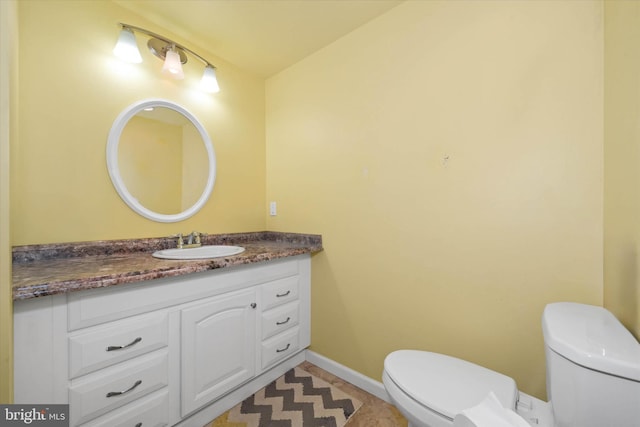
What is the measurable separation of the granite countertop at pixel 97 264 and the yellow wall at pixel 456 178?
0.55 meters

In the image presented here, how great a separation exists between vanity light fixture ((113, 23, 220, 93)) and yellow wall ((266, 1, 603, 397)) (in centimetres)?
66

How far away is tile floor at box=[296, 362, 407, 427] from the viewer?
1318 millimetres

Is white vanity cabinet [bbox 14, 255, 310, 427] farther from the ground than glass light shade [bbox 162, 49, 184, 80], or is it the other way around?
glass light shade [bbox 162, 49, 184, 80]

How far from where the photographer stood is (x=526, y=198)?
107cm

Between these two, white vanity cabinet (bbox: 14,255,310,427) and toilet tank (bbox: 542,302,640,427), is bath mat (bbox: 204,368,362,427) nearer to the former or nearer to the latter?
white vanity cabinet (bbox: 14,255,310,427)

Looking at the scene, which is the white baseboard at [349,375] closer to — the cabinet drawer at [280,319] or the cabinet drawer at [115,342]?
the cabinet drawer at [280,319]

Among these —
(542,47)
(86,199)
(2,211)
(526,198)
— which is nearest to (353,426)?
(526,198)

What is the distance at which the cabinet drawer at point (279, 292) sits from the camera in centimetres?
153

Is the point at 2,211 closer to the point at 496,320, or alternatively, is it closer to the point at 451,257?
the point at 451,257

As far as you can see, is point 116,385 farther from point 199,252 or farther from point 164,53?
point 164,53

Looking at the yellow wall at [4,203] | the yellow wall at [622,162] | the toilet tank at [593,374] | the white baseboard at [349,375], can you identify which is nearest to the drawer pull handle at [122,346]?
the yellow wall at [4,203]

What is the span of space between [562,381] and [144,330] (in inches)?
54.6

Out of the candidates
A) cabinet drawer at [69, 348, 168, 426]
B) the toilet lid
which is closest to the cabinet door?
cabinet drawer at [69, 348, 168, 426]

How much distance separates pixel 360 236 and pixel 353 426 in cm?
99
